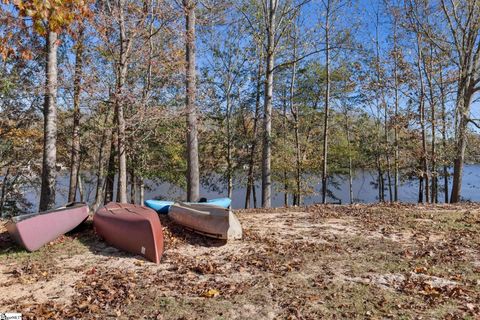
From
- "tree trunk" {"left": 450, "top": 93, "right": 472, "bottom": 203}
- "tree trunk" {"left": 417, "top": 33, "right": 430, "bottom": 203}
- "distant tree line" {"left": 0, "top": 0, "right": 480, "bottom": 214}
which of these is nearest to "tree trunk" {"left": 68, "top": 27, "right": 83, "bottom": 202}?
"distant tree line" {"left": 0, "top": 0, "right": 480, "bottom": 214}

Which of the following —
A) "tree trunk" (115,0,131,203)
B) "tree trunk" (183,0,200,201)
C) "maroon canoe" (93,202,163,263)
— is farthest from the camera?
"tree trunk" (183,0,200,201)

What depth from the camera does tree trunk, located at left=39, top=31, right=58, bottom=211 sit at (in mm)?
8695

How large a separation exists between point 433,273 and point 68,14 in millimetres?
5243

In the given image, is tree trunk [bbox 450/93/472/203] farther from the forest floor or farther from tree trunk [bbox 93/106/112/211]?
tree trunk [bbox 93/106/112/211]

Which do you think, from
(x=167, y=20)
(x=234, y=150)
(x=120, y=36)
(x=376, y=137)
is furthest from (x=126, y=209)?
(x=376, y=137)

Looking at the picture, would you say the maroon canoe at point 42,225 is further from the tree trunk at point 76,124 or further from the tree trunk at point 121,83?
the tree trunk at point 76,124

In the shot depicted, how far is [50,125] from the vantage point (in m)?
9.12

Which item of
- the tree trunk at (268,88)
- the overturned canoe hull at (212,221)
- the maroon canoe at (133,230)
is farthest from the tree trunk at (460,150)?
the maroon canoe at (133,230)

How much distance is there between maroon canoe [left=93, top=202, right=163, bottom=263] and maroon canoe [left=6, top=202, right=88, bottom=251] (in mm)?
378

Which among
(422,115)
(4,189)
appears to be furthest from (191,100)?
(4,189)

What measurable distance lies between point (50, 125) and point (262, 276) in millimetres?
7298

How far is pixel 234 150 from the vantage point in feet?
65.2

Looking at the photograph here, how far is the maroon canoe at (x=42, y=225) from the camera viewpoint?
5.34 m

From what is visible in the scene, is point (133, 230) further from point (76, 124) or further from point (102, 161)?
point (102, 161)
